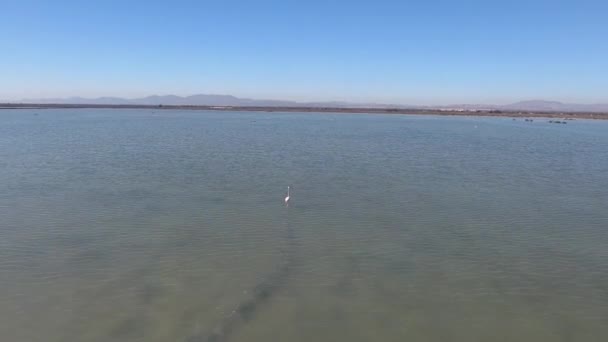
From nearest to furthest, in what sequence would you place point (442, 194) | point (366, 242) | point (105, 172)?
point (366, 242), point (442, 194), point (105, 172)

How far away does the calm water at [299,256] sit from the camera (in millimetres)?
8492

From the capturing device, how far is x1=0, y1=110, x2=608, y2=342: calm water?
8.49m

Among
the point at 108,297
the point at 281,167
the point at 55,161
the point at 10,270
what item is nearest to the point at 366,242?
the point at 108,297

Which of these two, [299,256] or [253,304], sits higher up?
[299,256]

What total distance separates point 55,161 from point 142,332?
21.8 metres

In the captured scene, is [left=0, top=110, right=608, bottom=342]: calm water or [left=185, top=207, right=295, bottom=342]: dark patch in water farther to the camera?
[left=0, top=110, right=608, bottom=342]: calm water

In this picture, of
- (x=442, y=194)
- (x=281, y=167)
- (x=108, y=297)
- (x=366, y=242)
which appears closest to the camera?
(x=108, y=297)

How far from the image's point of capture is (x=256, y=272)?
418 inches

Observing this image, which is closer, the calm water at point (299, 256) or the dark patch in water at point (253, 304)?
the dark patch in water at point (253, 304)

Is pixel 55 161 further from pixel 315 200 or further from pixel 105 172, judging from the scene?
pixel 315 200

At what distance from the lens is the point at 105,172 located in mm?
22484

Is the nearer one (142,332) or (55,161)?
(142,332)

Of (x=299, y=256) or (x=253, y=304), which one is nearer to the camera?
(x=253, y=304)

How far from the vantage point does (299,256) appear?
11.7 meters
